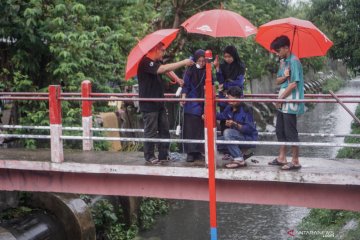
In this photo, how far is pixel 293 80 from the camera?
20.1ft

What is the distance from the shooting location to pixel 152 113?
6688mm

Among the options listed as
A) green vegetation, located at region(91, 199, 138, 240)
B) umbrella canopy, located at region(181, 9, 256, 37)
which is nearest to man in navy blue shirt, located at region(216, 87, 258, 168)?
umbrella canopy, located at region(181, 9, 256, 37)

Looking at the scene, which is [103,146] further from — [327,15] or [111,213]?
[327,15]

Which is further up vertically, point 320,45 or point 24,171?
point 320,45

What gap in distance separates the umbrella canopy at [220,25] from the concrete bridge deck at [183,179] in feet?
5.50

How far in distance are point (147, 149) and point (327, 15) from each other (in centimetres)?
1253

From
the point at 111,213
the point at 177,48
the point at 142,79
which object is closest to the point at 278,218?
the point at 111,213

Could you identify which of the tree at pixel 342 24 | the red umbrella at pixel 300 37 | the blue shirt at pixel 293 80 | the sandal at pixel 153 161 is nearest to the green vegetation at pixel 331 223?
the blue shirt at pixel 293 80

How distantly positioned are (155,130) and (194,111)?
58cm

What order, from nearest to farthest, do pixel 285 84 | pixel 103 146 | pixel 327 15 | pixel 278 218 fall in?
1. pixel 285 84
2. pixel 103 146
3. pixel 278 218
4. pixel 327 15

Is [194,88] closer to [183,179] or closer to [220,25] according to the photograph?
[220,25]

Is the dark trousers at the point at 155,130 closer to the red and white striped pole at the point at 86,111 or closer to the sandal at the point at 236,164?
the sandal at the point at 236,164

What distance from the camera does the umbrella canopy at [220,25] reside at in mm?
6121

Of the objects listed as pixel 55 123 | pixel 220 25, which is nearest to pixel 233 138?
pixel 220 25
